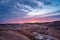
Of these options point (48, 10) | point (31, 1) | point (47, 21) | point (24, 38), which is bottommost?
point (24, 38)

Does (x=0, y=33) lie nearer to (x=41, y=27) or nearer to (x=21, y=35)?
(x=21, y=35)

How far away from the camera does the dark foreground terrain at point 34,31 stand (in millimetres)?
2775

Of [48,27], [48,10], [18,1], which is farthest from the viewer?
[48,27]

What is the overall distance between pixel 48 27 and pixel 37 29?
1.06ft

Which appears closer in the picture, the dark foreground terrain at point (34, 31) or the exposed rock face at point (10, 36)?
the exposed rock face at point (10, 36)

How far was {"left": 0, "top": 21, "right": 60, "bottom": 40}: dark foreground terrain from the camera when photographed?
278 centimetres

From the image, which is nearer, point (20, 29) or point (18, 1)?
point (18, 1)

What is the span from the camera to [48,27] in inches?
117

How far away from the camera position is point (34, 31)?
2.94 metres

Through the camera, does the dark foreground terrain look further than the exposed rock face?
Yes

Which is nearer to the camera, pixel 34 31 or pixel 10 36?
pixel 10 36

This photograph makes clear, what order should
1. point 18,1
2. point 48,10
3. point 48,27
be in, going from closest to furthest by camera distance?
point 18,1 < point 48,10 < point 48,27

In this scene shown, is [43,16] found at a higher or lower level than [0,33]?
higher

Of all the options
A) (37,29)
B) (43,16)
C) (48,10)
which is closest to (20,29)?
(37,29)
